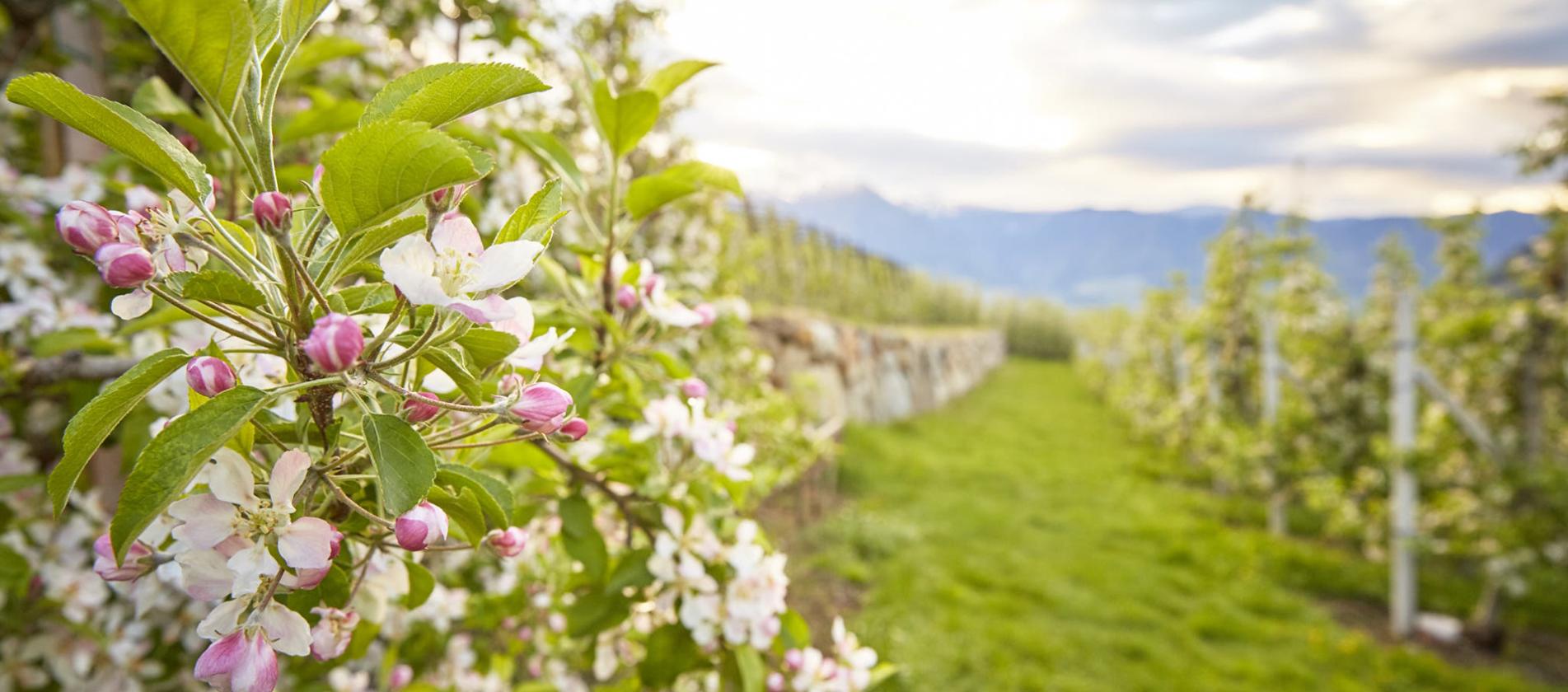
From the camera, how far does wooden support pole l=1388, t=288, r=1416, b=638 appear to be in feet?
15.4

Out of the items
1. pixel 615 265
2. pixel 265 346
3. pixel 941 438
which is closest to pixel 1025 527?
pixel 941 438

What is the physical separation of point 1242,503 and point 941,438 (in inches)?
156

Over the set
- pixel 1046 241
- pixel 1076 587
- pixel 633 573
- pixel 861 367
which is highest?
pixel 1046 241

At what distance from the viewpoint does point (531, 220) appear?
0.53 metres

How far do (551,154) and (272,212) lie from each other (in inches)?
21.8

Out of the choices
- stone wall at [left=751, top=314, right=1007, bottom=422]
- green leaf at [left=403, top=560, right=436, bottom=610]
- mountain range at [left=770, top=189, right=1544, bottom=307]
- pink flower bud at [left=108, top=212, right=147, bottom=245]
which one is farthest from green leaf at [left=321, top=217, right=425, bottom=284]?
mountain range at [left=770, top=189, right=1544, bottom=307]

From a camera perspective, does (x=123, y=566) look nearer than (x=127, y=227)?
No

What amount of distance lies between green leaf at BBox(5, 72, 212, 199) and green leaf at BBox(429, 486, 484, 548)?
0.25m

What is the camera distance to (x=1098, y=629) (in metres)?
4.64

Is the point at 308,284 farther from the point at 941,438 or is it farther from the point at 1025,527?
the point at 941,438

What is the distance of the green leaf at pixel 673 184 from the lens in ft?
3.06

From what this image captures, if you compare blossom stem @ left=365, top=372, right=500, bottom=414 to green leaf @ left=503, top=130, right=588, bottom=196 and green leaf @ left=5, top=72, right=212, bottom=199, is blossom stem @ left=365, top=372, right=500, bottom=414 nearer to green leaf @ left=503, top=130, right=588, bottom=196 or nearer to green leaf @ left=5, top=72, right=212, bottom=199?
green leaf @ left=5, top=72, right=212, bottom=199

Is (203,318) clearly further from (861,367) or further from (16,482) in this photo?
(861,367)

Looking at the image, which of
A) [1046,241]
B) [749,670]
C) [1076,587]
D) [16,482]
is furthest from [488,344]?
[1046,241]
